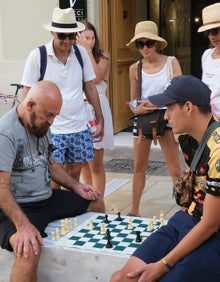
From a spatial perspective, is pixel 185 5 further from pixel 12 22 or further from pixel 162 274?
pixel 162 274

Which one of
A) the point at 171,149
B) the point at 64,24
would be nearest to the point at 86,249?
the point at 171,149

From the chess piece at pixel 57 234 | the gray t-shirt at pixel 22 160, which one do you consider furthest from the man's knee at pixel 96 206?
the chess piece at pixel 57 234

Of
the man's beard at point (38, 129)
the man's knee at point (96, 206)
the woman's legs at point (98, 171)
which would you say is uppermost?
the man's beard at point (38, 129)

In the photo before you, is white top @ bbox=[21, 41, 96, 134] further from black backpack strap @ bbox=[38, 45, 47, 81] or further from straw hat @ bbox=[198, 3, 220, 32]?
straw hat @ bbox=[198, 3, 220, 32]

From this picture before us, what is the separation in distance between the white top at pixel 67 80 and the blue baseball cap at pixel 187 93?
5.65ft

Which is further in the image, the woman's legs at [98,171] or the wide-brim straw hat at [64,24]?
→ the woman's legs at [98,171]

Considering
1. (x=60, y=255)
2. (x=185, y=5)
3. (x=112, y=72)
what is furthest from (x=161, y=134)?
(x=185, y=5)

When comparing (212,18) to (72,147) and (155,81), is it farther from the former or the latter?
(72,147)

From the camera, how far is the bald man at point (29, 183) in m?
3.00

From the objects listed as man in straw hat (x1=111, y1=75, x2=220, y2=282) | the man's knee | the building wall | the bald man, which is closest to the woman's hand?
the man's knee

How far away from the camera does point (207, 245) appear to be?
2492 mm

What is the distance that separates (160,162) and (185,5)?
5933mm

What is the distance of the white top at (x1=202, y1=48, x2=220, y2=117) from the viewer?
396 centimetres

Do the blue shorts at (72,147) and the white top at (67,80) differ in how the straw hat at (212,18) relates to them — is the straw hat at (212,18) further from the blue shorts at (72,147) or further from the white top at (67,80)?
the blue shorts at (72,147)
